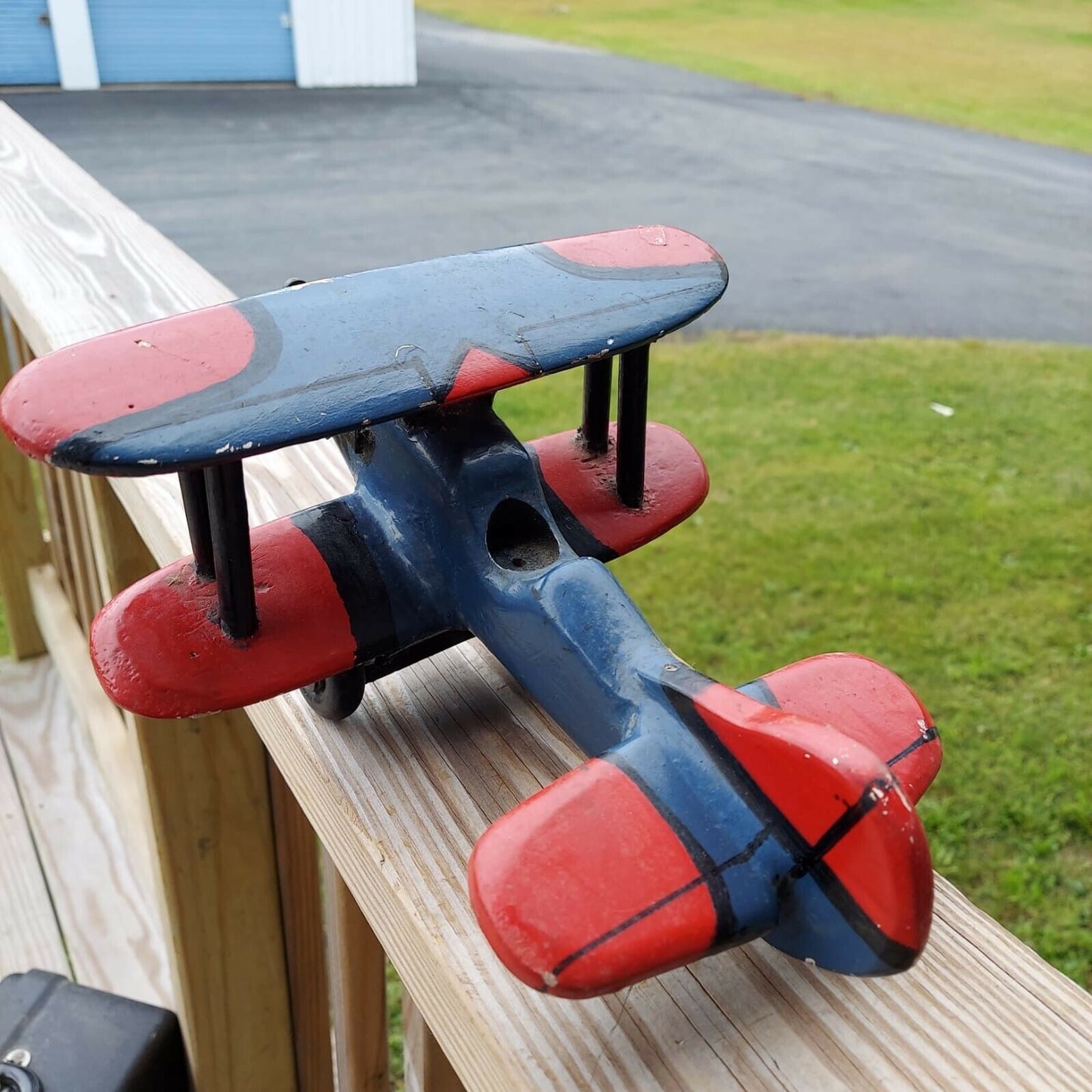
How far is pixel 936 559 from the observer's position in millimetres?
3473

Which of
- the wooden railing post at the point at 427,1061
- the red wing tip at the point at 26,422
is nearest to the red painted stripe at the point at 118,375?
the red wing tip at the point at 26,422

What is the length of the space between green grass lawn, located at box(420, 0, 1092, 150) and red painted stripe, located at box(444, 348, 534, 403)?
39.6 ft

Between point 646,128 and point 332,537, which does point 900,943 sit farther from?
point 646,128

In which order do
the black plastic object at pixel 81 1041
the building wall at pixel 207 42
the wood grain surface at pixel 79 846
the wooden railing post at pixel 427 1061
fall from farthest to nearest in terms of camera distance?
the building wall at pixel 207 42 < the wood grain surface at pixel 79 846 < the black plastic object at pixel 81 1041 < the wooden railing post at pixel 427 1061

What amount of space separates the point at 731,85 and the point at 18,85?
868 centimetres

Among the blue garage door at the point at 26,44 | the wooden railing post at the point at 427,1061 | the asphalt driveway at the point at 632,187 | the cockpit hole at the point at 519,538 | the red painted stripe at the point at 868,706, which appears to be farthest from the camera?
the blue garage door at the point at 26,44

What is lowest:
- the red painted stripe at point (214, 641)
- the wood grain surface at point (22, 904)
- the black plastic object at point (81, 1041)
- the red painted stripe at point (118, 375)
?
the wood grain surface at point (22, 904)

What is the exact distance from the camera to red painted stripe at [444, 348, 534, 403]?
633 mm

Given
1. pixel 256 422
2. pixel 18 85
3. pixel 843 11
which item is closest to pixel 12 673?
pixel 256 422

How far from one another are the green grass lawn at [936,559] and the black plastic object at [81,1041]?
5.41 feet

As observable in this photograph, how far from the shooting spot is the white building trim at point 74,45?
12.5 m

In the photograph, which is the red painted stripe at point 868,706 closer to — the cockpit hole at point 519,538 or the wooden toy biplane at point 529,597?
the wooden toy biplane at point 529,597

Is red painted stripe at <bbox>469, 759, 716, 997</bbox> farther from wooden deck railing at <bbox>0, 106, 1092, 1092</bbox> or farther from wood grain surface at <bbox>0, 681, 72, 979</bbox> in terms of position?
wood grain surface at <bbox>0, 681, 72, 979</bbox>

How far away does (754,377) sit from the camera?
197 inches
